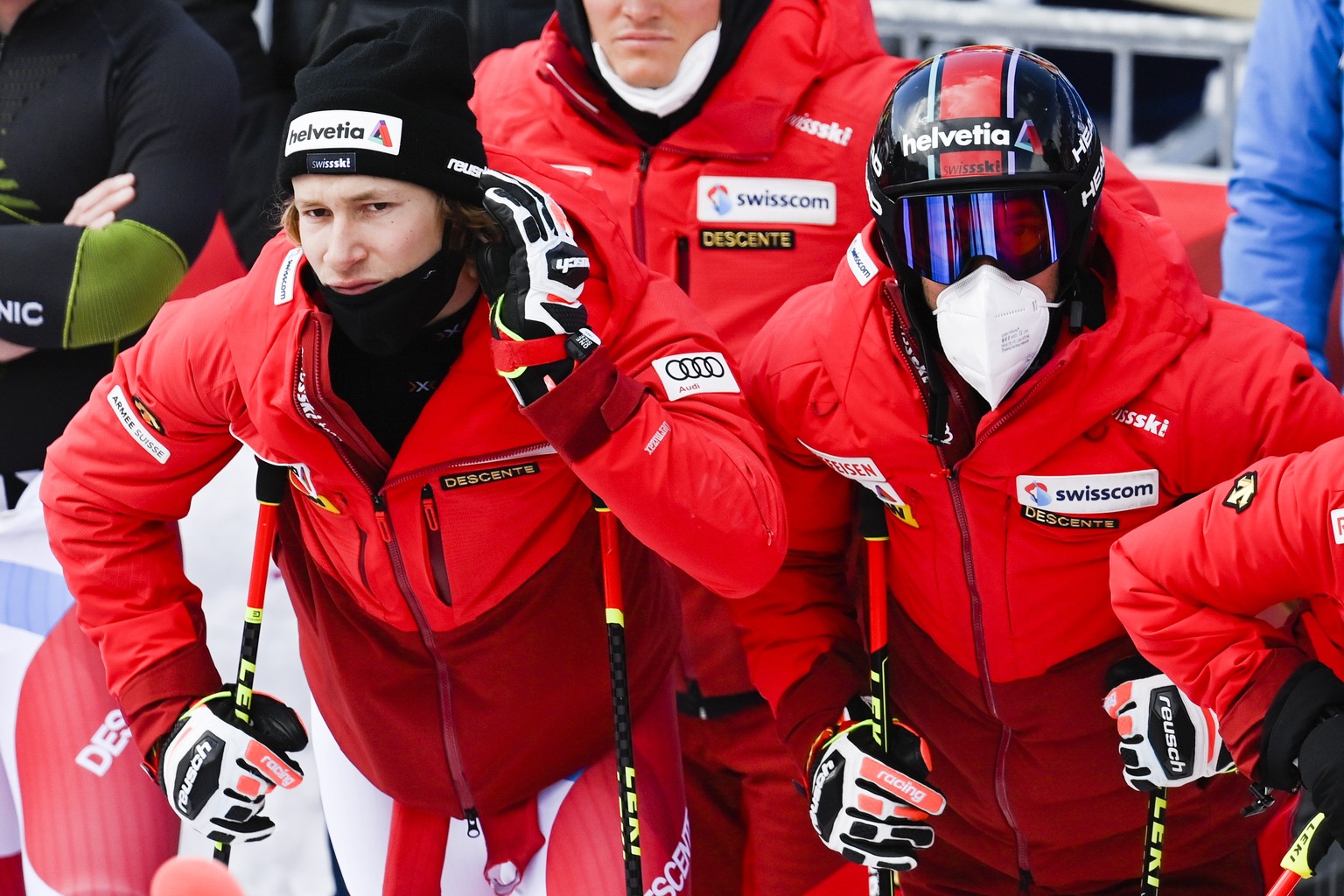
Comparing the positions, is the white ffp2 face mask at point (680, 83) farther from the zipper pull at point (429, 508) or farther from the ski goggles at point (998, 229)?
the zipper pull at point (429, 508)

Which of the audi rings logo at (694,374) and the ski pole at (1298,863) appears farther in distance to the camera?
the audi rings logo at (694,374)

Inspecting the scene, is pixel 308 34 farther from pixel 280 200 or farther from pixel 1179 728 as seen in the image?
pixel 1179 728

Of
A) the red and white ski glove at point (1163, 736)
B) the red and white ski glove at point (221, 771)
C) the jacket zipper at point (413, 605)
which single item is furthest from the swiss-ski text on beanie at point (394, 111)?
the red and white ski glove at point (1163, 736)

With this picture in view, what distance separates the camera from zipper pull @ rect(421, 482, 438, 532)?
3713 mm

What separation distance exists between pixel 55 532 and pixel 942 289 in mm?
2023

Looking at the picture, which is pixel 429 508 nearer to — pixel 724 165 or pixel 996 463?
pixel 996 463

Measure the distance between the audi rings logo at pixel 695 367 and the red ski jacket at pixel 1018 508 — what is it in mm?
226

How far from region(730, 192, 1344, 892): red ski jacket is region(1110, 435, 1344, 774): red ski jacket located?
18 centimetres

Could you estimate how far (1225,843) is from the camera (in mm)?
3963

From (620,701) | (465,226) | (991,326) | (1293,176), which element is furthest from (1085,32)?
(620,701)

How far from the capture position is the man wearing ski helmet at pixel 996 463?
3.50 metres

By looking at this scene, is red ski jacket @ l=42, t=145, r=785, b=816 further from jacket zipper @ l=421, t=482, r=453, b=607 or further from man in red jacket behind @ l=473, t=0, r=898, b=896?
man in red jacket behind @ l=473, t=0, r=898, b=896

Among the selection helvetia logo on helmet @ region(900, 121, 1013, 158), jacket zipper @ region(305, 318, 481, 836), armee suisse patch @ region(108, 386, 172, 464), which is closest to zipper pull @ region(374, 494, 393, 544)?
jacket zipper @ region(305, 318, 481, 836)

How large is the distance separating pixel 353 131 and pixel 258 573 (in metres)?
1.09
